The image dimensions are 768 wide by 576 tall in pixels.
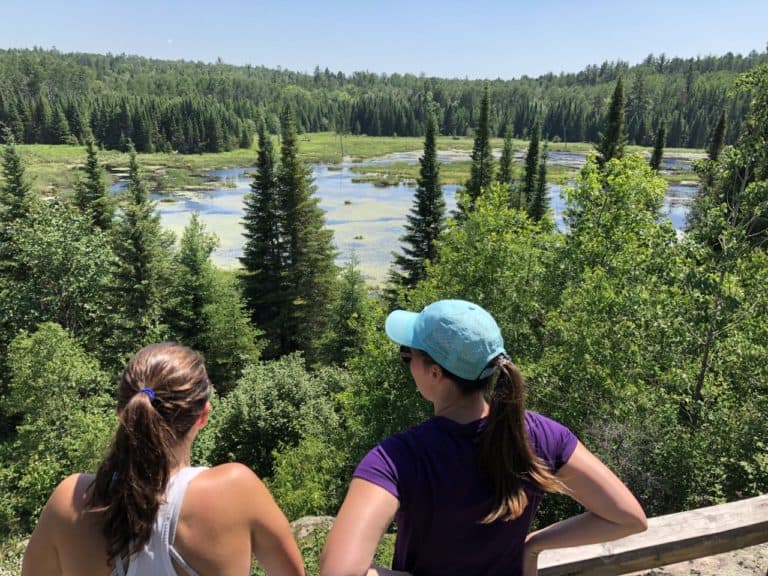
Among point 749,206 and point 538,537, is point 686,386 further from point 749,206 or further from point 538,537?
point 538,537

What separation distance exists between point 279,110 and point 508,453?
6258 inches

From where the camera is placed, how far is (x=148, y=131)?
100125mm

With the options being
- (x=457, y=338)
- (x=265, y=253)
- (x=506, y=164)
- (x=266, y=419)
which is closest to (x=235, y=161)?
(x=506, y=164)

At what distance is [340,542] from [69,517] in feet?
3.13

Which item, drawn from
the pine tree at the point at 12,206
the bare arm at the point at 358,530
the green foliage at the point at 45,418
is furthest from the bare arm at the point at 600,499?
the pine tree at the point at 12,206

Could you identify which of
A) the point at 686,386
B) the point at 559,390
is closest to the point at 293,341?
the point at 559,390

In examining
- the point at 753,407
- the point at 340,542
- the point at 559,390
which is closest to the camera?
the point at 340,542

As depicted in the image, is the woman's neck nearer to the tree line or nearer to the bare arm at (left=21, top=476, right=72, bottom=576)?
the bare arm at (left=21, top=476, right=72, bottom=576)

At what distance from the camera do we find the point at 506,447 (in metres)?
1.72

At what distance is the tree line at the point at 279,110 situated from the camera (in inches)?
4035

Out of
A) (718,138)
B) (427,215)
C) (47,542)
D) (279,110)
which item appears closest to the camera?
(47,542)

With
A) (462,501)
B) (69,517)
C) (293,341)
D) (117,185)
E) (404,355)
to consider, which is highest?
(404,355)

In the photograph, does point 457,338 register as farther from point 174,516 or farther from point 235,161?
point 235,161

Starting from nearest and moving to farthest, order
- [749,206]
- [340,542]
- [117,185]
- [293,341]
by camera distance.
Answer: [340,542] < [749,206] < [293,341] < [117,185]
